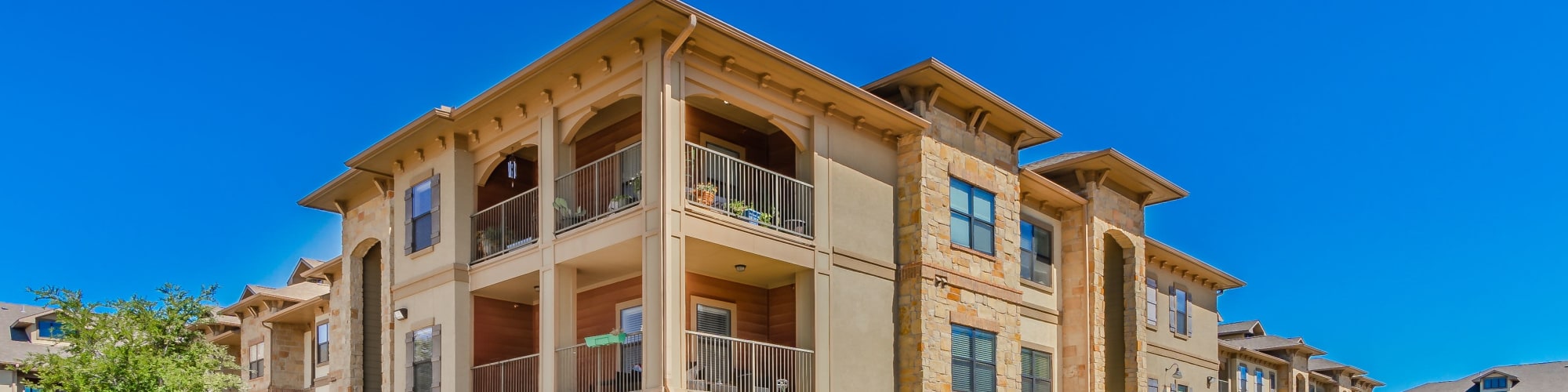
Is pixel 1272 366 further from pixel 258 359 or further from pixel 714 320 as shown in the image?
pixel 258 359

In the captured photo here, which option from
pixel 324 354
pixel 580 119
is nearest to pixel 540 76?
pixel 580 119

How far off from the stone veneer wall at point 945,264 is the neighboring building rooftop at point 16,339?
139 ft

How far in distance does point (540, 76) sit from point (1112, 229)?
1395 centimetres

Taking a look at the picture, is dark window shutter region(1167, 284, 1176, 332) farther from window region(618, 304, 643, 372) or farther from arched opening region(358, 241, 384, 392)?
arched opening region(358, 241, 384, 392)

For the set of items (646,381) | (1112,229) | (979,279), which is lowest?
(646,381)

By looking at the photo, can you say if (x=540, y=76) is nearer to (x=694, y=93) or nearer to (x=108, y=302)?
(x=694, y=93)

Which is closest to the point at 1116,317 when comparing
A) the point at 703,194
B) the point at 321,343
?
the point at 703,194

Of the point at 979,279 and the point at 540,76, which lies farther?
the point at 979,279

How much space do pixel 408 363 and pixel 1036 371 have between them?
1167cm

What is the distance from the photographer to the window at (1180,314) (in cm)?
3266

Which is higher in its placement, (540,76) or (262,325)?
(540,76)

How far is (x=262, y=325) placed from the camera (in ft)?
114

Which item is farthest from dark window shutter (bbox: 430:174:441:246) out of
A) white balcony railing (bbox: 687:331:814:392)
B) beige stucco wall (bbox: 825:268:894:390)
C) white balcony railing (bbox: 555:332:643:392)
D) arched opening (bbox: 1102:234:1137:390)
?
arched opening (bbox: 1102:234:1137:390)

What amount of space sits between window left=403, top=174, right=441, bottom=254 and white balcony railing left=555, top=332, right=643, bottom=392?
373cm
